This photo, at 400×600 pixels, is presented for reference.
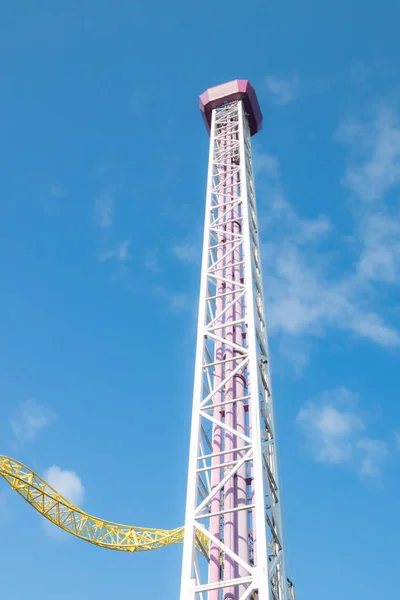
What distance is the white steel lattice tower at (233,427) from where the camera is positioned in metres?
14.1

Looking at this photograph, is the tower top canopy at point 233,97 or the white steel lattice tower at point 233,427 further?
the tower top canopy at point 233,97

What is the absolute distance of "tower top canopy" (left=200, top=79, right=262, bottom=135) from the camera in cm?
3052

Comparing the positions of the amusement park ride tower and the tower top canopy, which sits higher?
the tower top canopy

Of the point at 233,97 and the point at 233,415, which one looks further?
the point at 233,97

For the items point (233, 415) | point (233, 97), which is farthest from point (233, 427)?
point (233, 97)

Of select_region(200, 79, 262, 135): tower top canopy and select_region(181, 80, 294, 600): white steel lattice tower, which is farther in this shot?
select_region(200, 79, 262, 135): tower top canopy

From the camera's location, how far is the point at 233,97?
3067cm

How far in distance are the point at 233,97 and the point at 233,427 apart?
1925 cm

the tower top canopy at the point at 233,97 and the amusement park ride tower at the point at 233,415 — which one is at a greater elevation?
the tower top canopy at the point at 233,97

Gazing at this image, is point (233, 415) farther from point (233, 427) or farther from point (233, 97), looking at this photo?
point (233, 97)

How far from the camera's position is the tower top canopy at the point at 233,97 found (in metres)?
30.5

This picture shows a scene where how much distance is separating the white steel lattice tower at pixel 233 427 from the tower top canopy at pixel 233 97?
16.2ft

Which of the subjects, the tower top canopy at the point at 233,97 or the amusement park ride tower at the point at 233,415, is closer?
the amusement park ride tower at the point at 233,415

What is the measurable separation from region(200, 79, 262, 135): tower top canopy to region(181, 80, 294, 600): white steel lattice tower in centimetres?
495
